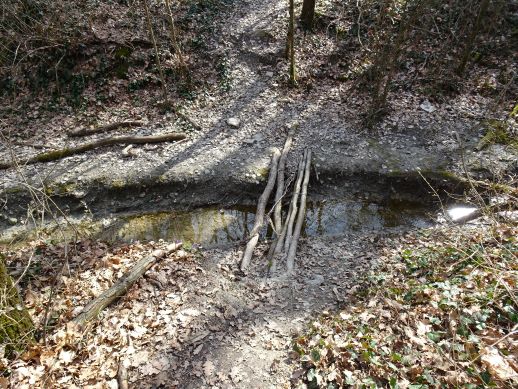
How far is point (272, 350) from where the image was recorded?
509 cm

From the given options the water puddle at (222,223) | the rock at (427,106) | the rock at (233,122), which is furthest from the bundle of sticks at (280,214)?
the rock at (427,106)

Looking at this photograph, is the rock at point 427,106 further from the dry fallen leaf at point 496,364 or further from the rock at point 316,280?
the dry fallen leaf at point 496,364

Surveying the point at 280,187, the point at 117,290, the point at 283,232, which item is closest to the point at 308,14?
the point at 280,187

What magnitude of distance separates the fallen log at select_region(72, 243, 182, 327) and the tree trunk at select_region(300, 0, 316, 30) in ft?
34.2

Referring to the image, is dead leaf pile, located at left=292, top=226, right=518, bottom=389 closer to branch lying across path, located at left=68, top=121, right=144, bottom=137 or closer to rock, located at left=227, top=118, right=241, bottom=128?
rock, located at left=227, top=118, right=241, bottom=128

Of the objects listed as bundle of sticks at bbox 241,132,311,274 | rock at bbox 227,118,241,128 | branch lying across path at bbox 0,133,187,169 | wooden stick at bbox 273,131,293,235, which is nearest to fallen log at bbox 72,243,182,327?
bundle of sticks at bbox 241,132,311,274

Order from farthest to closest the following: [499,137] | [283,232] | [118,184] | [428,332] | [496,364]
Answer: [499,137] → [118,184] → [283,232] → [428,332] → [496,364]

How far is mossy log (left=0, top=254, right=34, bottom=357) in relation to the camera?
14.2 feet

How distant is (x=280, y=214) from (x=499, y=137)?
6.67m

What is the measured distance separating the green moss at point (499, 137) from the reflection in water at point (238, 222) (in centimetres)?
282

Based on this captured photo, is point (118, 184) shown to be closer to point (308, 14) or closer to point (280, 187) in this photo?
point (280, 187)

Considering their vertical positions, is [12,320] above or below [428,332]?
below

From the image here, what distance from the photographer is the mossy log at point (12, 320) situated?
4.34 metres

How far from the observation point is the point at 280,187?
28.4 feet
